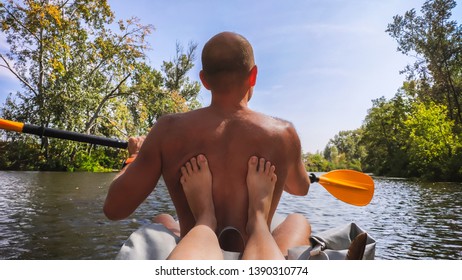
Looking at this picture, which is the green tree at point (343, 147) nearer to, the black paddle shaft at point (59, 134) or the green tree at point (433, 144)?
the green tree at point (433, 144)

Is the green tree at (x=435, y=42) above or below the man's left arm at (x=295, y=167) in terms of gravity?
above

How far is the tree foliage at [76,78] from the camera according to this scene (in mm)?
12906

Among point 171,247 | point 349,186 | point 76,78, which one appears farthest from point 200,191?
point 76,78

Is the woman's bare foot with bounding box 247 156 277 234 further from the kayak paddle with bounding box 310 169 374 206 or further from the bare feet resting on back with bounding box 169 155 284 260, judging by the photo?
the kayak paddle with bounding box 310 169 374 206

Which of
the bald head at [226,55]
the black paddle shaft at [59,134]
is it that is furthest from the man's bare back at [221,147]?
the black paddle shaft at [59,134]

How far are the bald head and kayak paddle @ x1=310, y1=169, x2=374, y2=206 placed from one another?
132 cm

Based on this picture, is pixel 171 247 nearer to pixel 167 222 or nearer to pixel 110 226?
pixel 167 222

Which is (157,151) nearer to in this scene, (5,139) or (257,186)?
(257,186)

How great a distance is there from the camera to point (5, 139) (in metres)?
12.9

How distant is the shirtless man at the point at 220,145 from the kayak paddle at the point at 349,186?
122 cm

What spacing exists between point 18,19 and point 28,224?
1165cm

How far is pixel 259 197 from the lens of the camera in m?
1.25

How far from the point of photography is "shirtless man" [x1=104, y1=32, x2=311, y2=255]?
4.17ft

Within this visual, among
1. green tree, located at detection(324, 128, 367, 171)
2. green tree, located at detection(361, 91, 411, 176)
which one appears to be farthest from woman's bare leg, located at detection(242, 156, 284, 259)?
green tree, located at detection(324, 128, 367, 171)
